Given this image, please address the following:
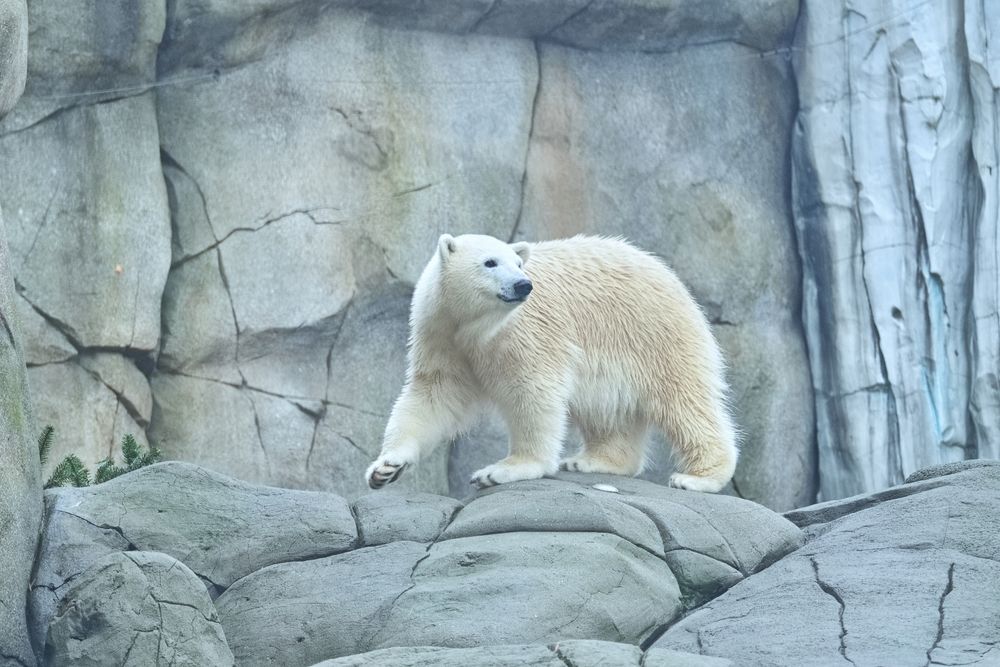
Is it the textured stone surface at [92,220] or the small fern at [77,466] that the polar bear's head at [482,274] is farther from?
the textured stone surface at [92,220]

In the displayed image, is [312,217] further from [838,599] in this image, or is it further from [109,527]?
[838,599]

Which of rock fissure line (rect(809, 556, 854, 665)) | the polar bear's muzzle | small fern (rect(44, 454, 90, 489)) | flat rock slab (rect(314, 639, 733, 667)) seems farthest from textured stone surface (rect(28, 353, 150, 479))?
rock fissure line (rect(809, 556, 854, 665))

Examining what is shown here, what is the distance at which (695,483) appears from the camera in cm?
624

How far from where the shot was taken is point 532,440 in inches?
239

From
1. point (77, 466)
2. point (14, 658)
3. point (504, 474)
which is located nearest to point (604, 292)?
point (504, 474)

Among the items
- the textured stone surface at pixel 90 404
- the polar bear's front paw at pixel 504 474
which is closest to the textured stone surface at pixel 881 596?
the polar bear's front paw at pixel 504 474

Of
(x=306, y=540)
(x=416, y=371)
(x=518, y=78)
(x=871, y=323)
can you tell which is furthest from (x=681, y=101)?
(x=306, y=540)

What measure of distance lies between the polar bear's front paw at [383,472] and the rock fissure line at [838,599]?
1637mm

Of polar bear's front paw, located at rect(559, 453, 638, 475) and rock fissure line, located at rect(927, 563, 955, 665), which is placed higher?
polar bear's front paw, located at rect(559, 453, 638, 475)

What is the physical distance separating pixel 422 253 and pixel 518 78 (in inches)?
53.8

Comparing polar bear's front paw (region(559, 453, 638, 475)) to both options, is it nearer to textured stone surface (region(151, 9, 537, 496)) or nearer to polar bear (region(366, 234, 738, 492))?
polar bear (region(366, 234, 738, 492))

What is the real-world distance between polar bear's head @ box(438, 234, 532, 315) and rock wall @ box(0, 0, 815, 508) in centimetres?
256

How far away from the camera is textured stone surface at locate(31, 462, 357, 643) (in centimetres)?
491

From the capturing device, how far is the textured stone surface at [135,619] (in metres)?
4.35
